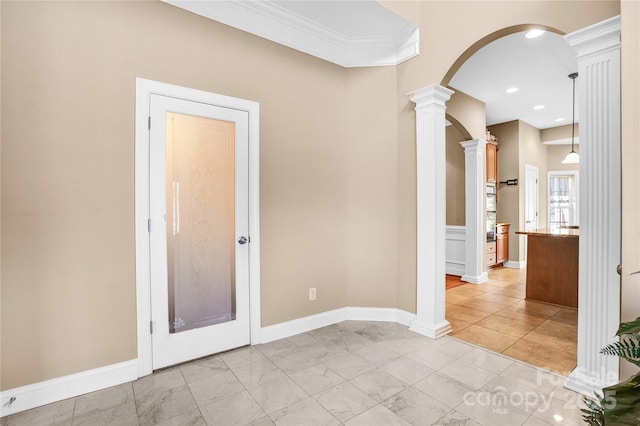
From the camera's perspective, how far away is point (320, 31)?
10.2ft

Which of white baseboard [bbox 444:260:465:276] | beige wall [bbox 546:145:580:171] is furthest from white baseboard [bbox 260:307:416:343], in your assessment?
beige wall [bbox 546:145:580:171]

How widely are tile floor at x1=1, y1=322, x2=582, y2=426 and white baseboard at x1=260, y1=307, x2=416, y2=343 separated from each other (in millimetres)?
209

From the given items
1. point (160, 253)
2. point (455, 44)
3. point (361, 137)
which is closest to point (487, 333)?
point (361, 137)

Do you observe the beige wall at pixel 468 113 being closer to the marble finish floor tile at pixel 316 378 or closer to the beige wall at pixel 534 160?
the beige wall at pixel 534 160

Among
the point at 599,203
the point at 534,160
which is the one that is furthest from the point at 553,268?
the point at 534,160

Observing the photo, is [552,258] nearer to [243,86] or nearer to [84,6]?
[243,86]

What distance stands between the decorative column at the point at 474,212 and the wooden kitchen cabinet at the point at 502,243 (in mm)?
1130

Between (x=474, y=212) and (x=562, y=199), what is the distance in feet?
14.3

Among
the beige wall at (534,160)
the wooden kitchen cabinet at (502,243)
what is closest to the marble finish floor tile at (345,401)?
the wooden kitchen cabinet at (502,243)

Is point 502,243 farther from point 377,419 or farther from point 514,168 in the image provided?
point 377,419

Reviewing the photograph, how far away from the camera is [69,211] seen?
6.83 ft

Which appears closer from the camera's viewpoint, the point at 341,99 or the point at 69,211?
the point at 69,211

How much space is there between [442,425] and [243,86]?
299 cm

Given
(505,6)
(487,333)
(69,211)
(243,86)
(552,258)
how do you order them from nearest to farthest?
(69,211), (505,6), (243,86), (487,333), (552,258)
